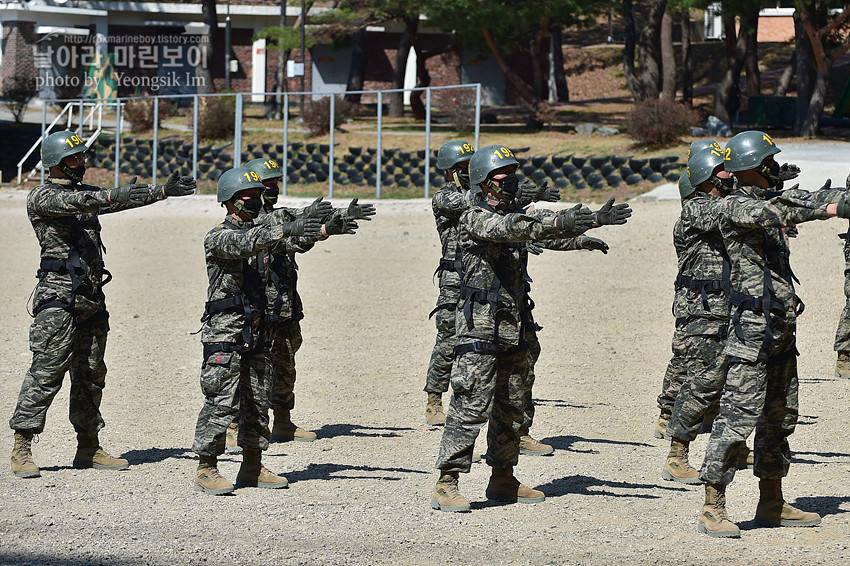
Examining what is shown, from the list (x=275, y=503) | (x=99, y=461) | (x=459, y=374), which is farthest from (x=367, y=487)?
(x=99, y=461)

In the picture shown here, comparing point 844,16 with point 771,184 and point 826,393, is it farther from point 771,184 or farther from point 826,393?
point 771,184

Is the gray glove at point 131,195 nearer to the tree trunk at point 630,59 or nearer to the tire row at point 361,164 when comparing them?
the tire row at point 361,164

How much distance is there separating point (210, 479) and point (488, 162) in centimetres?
261

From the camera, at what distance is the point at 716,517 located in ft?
20.6

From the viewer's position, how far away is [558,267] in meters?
18.4

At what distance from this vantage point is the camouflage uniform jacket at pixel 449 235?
8.78m

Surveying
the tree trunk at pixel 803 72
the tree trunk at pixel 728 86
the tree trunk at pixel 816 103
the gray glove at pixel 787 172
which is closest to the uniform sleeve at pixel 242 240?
the gray glove at pixel 787 172

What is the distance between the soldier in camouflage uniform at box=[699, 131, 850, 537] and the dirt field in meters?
0.31

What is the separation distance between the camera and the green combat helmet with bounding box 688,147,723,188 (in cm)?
734

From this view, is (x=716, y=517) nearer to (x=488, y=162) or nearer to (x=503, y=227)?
(x=503, y=227)

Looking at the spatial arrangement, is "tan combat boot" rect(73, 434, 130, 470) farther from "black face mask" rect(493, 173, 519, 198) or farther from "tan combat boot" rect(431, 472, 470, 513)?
"black face mask" rect(493, 173, 519, 198)

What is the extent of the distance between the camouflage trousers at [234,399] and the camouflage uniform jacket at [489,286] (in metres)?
1.37

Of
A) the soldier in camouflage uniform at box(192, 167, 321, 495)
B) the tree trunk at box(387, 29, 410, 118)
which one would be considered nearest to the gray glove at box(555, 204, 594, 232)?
the soldier in camouflage uniform at box(192, 167, 321, 495)

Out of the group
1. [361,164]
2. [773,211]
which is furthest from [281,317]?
[361,164]
